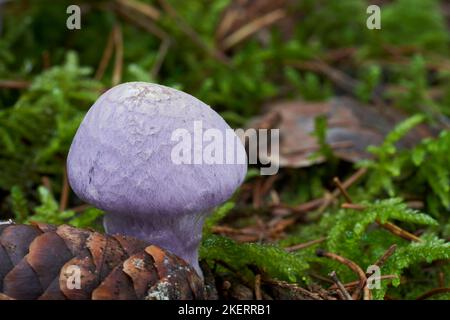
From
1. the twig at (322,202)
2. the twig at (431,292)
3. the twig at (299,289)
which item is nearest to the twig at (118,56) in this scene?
the twig at (322,202)

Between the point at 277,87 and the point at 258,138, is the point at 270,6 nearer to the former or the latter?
the point at 277,87

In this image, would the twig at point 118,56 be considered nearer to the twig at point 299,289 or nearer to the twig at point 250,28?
the twig at point 250,28

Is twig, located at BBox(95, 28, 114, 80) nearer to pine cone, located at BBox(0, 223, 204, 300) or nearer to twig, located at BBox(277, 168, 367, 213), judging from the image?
twig, located at BBox(277, 168, 367, 213)

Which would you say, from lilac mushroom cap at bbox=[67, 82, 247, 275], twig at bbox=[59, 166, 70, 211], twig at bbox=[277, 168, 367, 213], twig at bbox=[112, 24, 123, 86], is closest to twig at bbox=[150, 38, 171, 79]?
twig at bbox=[112, 24, 123, 86]

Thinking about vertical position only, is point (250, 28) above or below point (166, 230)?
above

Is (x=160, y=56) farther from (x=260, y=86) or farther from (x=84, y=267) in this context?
(x=84, y=267)

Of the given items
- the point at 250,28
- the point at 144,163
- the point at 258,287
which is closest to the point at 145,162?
the point at 144,163
